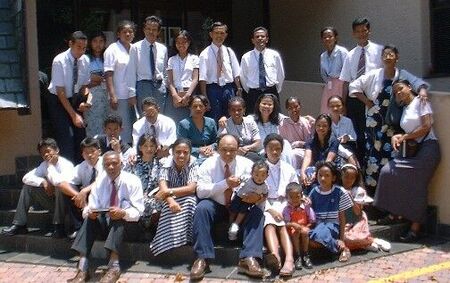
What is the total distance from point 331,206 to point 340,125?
1357 millimetres

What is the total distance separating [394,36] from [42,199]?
557 cm

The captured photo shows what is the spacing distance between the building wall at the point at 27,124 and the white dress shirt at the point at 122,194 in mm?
2419

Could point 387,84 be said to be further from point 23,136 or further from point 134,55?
point 23,136

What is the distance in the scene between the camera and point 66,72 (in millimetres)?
7863

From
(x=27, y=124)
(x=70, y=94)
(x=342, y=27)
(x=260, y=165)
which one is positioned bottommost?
(x=260, y=165)

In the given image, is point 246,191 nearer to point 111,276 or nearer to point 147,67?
point 111,276

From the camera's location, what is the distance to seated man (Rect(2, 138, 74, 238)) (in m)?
7.09

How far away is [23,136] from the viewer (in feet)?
28.7

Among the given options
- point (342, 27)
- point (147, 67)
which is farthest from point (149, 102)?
point (342, 27)

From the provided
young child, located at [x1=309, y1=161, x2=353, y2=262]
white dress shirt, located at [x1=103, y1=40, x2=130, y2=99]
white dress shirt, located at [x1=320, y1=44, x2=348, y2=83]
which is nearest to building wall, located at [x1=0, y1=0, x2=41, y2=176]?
white dress shirt, located at [x1=103, y1=40, x2=130, y2=99]

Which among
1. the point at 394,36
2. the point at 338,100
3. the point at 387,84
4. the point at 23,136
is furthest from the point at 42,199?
the point at 394,36

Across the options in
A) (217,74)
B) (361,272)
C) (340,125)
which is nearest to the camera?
(361,272)

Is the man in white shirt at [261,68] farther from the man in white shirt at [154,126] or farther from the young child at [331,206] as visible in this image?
the young child at [331,206]

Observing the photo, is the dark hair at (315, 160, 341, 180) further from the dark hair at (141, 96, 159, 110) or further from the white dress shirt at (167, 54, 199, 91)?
the white dress shirt at (167, 54, 199, 91)
